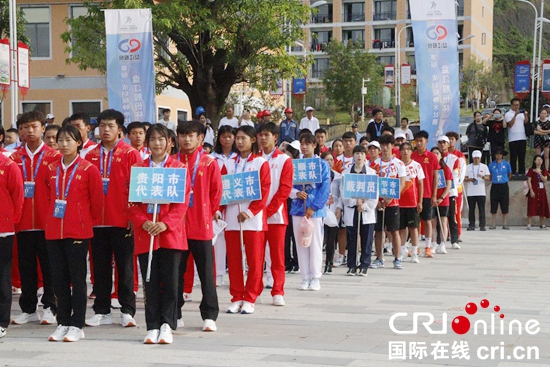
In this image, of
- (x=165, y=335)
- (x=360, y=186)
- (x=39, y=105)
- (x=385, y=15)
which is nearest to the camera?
(x=165, y=335)

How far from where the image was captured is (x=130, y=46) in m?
14.9

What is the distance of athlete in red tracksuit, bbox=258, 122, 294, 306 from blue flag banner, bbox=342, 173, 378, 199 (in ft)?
8.81

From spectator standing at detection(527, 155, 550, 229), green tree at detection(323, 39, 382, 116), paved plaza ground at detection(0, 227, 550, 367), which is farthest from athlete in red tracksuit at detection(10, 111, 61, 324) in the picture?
green tree at detection(323, 39, 382, 116)

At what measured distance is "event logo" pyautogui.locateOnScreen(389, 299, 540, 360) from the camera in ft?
23.5

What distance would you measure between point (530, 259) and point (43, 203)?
919 centimetres

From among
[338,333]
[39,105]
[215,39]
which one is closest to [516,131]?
[215,39]

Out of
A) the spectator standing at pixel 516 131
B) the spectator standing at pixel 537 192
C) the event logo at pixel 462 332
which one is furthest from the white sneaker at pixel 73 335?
the spectator standing at pixel 537 192

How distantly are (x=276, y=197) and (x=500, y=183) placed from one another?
13099 millimetres

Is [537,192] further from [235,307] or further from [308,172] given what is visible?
[235,307]

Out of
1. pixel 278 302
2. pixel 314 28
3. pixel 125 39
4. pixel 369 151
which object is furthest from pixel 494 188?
pixel 314 28

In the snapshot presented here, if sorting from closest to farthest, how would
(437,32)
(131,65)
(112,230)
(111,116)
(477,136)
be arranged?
1. (112,230)
2. (111,116)
3. (131,65)
4. (437,32)
5. (477,136)

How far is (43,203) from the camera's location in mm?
8578

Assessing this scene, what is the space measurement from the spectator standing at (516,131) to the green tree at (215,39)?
20.1 ft

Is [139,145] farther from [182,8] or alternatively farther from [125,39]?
[182,8]
